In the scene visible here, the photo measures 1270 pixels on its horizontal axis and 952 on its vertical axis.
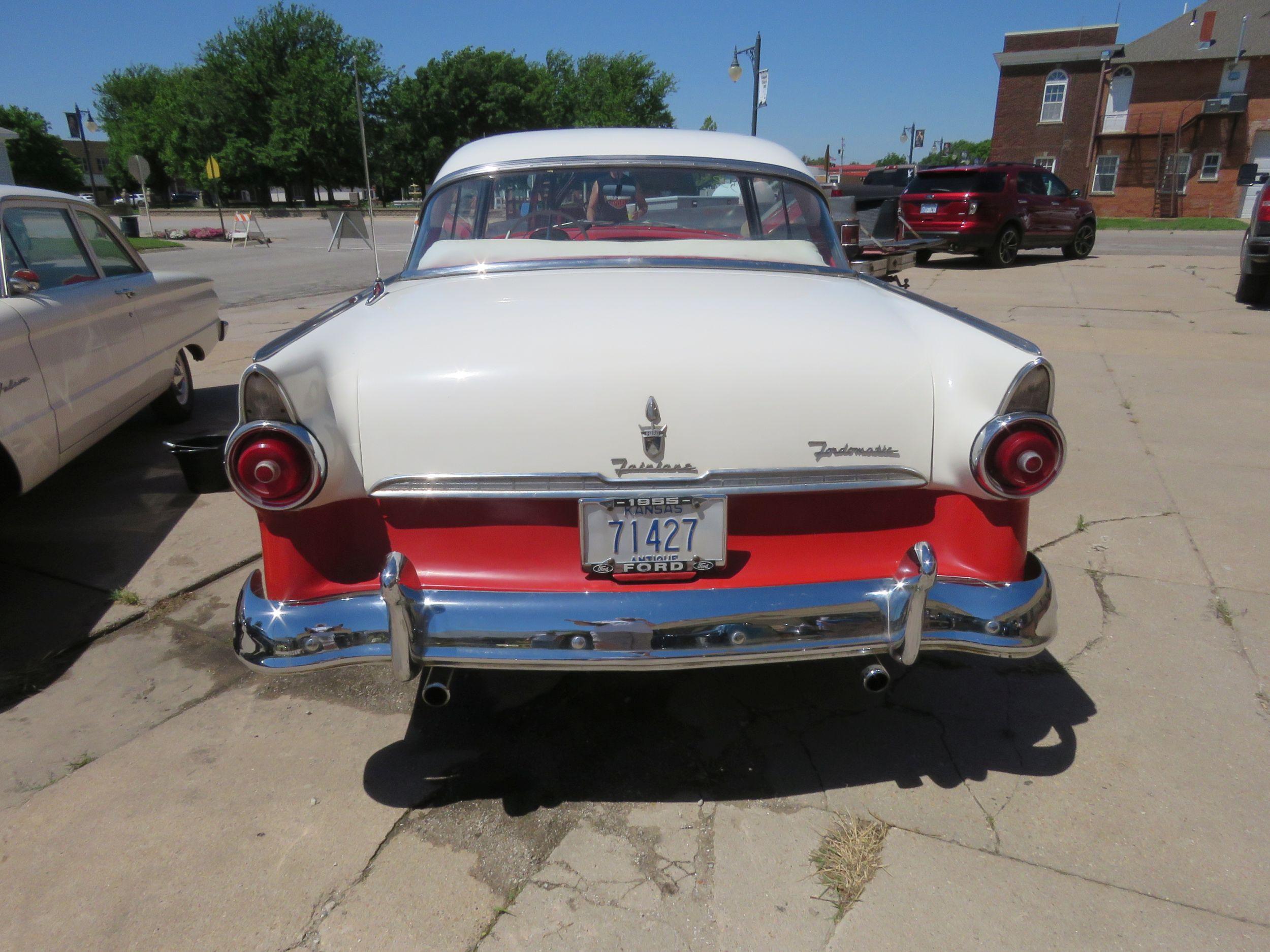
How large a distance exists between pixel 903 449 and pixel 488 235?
2097mm

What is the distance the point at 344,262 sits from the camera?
1911cm

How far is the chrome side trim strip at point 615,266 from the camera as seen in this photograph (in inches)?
112

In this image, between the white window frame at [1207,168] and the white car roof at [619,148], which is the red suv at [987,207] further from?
the white window frame at [1207,168]

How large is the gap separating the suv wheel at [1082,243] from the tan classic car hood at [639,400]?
55.4ft

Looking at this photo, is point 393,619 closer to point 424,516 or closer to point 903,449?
point 424,516

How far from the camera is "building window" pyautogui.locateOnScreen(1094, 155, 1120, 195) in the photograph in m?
35.9

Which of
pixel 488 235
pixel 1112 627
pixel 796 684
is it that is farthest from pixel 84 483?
pixel 1112 627

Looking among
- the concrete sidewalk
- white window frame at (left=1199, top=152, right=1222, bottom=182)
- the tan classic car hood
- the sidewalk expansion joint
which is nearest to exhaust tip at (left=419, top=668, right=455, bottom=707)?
the concrete sidewalk

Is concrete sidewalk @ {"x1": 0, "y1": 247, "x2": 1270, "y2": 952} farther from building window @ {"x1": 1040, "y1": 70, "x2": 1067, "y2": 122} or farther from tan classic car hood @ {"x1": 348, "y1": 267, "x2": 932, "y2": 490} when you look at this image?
building window @ {"x1": 1040, "y1": 70, "x2": 1067, "y2": 122}

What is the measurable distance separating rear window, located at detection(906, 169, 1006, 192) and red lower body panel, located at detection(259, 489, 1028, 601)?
46.2 feet

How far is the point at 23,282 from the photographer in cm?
392

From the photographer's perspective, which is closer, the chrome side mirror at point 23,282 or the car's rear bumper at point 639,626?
the car's rear bumper at point 639,626

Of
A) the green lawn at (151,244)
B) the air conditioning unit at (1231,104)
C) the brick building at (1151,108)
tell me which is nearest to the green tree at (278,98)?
the green lawn at (151,244)

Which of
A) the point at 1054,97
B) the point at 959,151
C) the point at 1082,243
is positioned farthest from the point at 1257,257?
the point at 959,151
